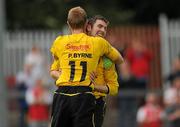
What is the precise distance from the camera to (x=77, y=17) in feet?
36.9

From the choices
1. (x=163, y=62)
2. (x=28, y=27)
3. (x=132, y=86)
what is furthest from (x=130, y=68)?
(x=28, y=27)

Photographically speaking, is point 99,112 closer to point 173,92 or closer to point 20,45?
point 173,92

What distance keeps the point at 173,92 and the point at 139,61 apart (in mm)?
1855

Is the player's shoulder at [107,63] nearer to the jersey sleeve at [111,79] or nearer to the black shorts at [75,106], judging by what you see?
the jersey sleeve at [111,79]

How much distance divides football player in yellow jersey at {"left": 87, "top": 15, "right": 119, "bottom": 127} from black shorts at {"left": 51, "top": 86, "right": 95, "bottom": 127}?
0.23 m

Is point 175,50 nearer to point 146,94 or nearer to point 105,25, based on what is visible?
point 146,94

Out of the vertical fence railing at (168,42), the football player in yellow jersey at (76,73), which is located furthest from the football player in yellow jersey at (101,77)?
the vertical fence railing at (168,42)

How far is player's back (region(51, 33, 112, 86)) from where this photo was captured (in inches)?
446

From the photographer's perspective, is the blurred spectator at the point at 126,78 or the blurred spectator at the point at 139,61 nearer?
the blurred spectator at the point at 126,78

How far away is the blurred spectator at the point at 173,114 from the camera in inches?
802

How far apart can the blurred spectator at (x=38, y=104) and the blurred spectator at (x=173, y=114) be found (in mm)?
2843

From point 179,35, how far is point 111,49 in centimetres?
1296

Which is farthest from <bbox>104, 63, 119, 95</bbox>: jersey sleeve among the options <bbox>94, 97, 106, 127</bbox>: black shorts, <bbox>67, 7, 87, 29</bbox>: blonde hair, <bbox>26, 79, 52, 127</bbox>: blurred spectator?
<bbox>26, 79, 52, 127</bbox>: blurred spectator

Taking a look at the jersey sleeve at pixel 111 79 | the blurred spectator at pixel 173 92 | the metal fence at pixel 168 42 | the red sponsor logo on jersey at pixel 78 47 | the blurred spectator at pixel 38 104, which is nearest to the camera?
the red sponsor logo on jersey at pixel 78 47
